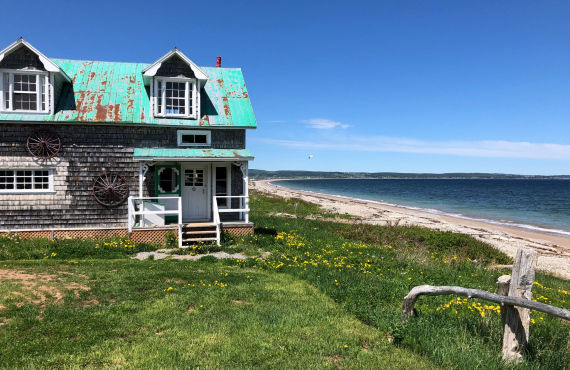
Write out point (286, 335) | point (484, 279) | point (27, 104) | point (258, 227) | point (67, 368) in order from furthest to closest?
point (258, 227), point (27, 104), point (484, 279), point (286, 335), point (67, 368)

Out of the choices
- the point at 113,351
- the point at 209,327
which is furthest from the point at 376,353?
the point at 113,351

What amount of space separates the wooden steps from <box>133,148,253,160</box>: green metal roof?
2.80 metres

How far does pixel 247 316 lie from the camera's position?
264 inches

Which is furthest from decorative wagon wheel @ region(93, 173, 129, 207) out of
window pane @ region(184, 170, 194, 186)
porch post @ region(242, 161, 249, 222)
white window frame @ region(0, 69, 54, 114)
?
porch post @ region(242, 161, 249, 222)

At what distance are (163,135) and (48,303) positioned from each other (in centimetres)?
971

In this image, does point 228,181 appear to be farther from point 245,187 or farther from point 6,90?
point 6,90

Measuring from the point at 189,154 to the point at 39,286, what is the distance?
7.88m

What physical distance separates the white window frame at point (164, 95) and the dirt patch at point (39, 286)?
8411 mm

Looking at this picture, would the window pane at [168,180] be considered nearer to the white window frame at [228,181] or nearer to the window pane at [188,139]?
the window pane at [188,139]

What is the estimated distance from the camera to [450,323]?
6309mm

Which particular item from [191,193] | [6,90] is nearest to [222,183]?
[191,193]

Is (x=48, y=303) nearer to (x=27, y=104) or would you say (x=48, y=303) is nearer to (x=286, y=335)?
(x=286, y=335)

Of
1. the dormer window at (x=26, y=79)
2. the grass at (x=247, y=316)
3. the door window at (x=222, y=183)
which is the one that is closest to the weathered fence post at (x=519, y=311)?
the grass at (x=247, y=316)

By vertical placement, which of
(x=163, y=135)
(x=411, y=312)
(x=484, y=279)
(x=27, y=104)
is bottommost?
(x=484, y=279)
